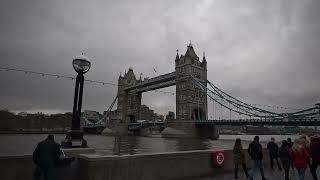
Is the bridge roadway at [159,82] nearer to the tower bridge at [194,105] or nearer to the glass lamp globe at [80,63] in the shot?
the tower bridge at [194,105]

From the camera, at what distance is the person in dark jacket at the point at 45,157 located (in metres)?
5.84

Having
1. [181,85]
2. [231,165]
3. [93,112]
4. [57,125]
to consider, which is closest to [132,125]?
[181,85]

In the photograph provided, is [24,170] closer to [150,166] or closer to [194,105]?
[150,166]

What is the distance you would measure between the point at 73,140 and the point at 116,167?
1.84 meters

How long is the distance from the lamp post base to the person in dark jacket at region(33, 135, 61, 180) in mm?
1274

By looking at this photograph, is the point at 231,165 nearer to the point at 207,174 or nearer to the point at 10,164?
the point at 207,174

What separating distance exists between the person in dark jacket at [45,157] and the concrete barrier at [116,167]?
0.80ft

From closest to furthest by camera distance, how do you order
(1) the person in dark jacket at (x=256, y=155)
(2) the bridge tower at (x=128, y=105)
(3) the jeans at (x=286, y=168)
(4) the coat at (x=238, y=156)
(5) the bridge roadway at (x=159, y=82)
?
1. (3) the jeans at (x=286, y=168)
2. (1) the person in dark jacket at (x=256, y=155)
3. (4) the coat at (x=238, y=156)
4. (5) the bridge roadway at (x=159, y=82)
5. (2) the bridge tower at (x=128, y=105)

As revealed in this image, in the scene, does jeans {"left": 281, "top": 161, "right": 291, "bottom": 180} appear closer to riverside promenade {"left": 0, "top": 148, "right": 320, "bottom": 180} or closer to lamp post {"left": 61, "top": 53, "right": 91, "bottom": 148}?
riverside promenade {"left": 0, "top": 148, "right": 320, "bottom": 180}

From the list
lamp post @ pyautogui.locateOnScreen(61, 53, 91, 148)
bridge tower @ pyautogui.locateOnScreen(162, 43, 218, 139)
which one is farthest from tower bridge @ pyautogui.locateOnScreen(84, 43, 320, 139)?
lamp post @ pyautogui.locateOnScreen(61, 53, 91, 148)

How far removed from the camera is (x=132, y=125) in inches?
3999

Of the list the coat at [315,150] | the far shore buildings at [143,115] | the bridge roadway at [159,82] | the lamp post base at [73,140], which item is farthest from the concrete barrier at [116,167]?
the far shore buildings at [143,115]

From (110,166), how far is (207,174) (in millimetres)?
3512

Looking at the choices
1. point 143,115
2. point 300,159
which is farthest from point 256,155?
point 143,115
